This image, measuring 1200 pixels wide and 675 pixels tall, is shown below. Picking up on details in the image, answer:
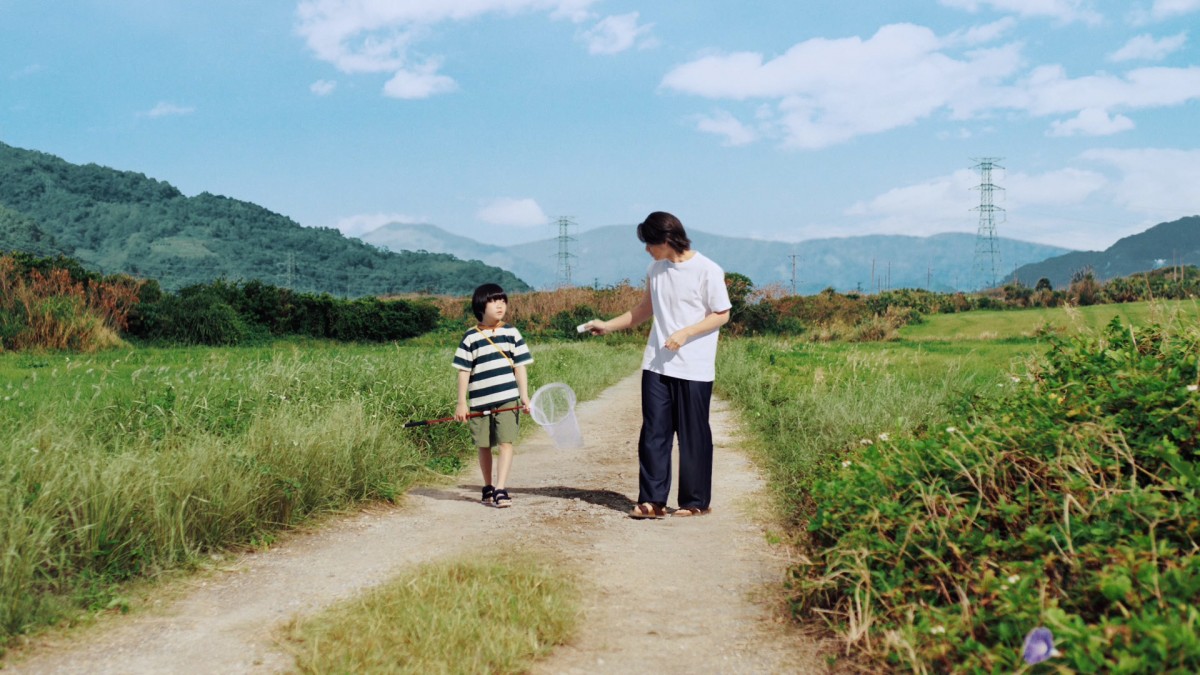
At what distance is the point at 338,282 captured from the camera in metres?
133

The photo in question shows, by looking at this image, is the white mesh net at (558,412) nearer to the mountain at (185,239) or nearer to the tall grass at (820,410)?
the tall grass at (820,410)

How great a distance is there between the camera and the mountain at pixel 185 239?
131 metres

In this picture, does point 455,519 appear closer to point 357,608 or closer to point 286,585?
point 286,585

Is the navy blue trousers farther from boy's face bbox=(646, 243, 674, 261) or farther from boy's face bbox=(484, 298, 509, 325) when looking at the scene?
boy's face bbox=(484, 298, 509, 325)

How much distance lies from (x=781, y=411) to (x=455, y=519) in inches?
203

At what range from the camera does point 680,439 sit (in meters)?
6.54

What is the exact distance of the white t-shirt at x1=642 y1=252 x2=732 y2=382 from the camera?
6355mm

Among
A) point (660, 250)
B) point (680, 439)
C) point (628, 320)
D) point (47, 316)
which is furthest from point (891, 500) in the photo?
point (47, 316)

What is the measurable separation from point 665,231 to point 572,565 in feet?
8.12

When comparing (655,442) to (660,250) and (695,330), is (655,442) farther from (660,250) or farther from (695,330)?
(660,250)

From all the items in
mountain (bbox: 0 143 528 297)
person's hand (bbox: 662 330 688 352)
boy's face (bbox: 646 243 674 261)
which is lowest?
person's hand (bbox: 662 330 688 352)

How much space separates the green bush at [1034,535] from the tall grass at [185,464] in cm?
364

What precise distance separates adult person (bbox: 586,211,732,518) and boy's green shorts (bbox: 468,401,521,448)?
3.27 feet

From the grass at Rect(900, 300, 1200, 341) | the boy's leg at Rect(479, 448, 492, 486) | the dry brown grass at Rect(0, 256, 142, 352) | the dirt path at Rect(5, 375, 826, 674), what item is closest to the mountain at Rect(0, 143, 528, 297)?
the grass at Rect(900, 300, 1200, 341)
